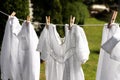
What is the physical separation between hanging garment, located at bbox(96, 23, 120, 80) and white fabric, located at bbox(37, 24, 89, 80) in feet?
0.83

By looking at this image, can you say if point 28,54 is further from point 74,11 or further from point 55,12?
point 74,11

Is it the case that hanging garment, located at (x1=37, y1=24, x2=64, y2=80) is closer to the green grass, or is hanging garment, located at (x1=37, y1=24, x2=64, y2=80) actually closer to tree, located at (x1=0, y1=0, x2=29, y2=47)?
the green grass

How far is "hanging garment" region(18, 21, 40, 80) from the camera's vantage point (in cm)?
640

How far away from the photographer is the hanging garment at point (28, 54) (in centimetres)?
640

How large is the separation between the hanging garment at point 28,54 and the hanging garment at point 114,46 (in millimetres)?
1458

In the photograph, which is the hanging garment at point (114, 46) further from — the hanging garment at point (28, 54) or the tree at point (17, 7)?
the tree at point (17, 7)

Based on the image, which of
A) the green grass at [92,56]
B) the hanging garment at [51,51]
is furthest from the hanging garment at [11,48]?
the green grass at [92,56]

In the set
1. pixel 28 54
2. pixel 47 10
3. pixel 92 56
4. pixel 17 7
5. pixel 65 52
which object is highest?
pixel 17 7

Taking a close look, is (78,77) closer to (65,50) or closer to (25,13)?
(65,50)

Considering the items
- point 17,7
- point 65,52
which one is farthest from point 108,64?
point 17,7

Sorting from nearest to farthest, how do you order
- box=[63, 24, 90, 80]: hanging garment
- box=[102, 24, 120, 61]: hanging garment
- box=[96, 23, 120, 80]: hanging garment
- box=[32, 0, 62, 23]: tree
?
box=[102, 24, 120, 61]: hanging garment → box=[96, 23, 120, 80]: hanging garment → box=[63, 24, 90, 80]: hanging garment → box=[32, 0, 62, 23]: tree

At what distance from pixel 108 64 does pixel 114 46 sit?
39 centimetres

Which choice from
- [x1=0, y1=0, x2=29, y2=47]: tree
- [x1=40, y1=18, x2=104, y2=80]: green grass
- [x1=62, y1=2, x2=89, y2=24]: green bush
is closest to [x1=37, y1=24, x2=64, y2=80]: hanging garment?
[x1=40, y1=18, x2=104, y2=80]: green grass

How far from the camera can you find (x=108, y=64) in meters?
5.54
